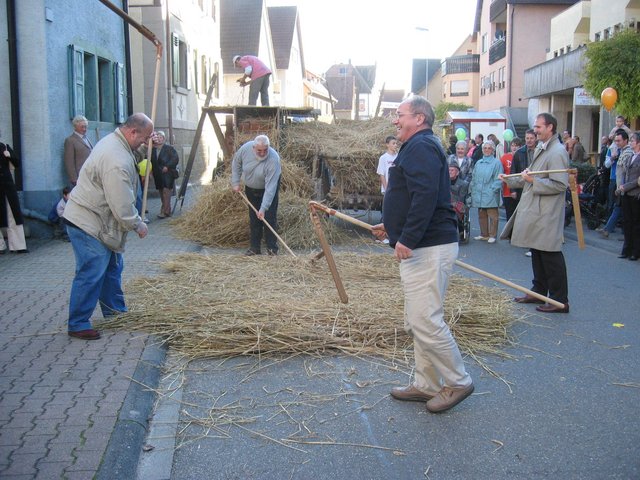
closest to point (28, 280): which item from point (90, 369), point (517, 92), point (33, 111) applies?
point (90, 369)

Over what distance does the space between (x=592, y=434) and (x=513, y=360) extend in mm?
1445

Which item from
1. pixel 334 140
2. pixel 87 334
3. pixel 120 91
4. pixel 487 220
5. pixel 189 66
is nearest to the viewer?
pixel 87 334

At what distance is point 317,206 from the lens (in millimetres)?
6105

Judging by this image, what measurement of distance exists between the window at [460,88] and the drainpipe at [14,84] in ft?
179

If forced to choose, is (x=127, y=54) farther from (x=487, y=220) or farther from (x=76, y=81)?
(x=487, y=220)

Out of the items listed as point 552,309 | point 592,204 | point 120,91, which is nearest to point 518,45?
point 592,204

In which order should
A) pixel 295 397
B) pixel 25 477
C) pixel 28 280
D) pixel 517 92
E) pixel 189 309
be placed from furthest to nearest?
pixel 517 92
pixel 28 280
pixel 189 309
pixel 295 397
pixel 25 477

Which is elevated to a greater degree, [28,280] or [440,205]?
→ [440,205]

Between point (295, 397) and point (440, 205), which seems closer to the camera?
point (440, 205)

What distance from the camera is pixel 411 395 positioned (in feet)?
15.4

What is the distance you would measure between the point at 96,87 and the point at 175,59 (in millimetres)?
7436

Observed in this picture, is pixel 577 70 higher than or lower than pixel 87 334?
higher

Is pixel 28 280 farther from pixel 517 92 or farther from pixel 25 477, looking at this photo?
pixel 517 92

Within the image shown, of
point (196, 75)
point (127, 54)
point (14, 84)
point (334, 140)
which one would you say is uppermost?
point (196, 75)
